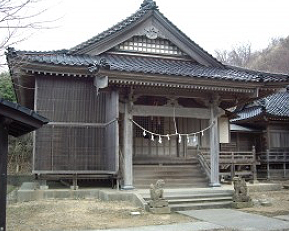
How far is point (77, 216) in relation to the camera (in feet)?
34.5

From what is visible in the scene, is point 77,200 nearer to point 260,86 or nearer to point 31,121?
point 31,121

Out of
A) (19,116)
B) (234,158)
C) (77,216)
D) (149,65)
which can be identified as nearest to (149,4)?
(149,65)

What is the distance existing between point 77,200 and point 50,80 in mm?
5187

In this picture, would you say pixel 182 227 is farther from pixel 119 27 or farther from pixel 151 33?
pixel 151 33

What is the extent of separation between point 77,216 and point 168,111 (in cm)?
654

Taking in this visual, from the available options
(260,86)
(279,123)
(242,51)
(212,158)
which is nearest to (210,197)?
(212,158)

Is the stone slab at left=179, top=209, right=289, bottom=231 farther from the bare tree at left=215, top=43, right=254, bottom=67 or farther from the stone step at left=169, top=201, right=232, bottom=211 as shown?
the bare tree at left=215, top=43, right=254, bottom=67

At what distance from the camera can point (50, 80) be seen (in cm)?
A: 1530

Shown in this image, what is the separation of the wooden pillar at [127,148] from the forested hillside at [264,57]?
5403cm

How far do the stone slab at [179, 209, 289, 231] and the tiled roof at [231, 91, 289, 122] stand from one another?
15097 mm

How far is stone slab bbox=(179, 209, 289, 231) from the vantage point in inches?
360

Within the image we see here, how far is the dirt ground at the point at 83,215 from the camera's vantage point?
30.6 ft

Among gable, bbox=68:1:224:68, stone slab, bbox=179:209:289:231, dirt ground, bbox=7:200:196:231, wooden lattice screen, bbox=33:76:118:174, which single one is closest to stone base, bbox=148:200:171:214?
dirt ground, bbox=7:200:196:231

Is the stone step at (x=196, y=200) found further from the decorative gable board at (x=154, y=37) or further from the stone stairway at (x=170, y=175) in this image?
the decorative gable board at (x=154, y=37)
